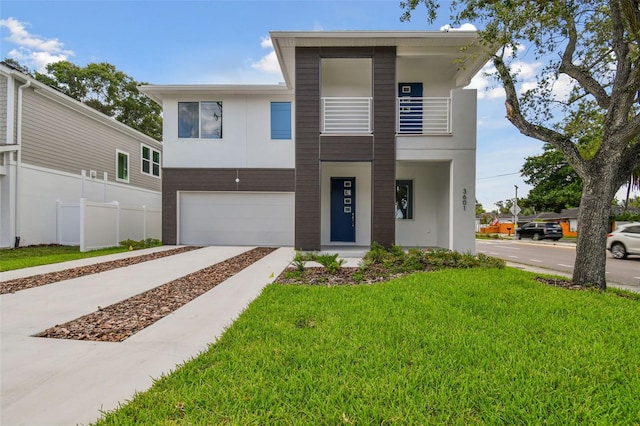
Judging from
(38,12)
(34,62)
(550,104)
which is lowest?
(550,104)

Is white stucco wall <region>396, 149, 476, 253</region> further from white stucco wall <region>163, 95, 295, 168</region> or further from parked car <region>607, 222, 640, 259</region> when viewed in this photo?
parked car <region>607, 222, 640, 259</region>

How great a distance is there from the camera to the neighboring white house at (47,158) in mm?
10781

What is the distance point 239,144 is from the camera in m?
11.9

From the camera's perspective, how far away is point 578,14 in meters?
6.41

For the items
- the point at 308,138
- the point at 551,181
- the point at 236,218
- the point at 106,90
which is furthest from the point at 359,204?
the point at 551,181

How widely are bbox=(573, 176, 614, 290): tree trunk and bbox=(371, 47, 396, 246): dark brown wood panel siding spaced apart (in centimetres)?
441

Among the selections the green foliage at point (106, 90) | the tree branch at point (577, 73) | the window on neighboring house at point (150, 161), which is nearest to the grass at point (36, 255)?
the window on neighboring house at point (150, 161)

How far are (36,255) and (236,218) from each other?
A: 6.04 metres

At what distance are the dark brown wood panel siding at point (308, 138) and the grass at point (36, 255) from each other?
6.45 m

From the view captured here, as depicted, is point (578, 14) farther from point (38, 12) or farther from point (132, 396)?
point (38, 12)

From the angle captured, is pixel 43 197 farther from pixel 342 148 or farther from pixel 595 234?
pixel 595 234

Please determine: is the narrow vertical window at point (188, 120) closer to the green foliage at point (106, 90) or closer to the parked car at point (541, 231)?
the green foliage at point (106, 90)

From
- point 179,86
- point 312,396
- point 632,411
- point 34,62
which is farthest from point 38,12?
point 632,411

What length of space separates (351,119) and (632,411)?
9.01m
